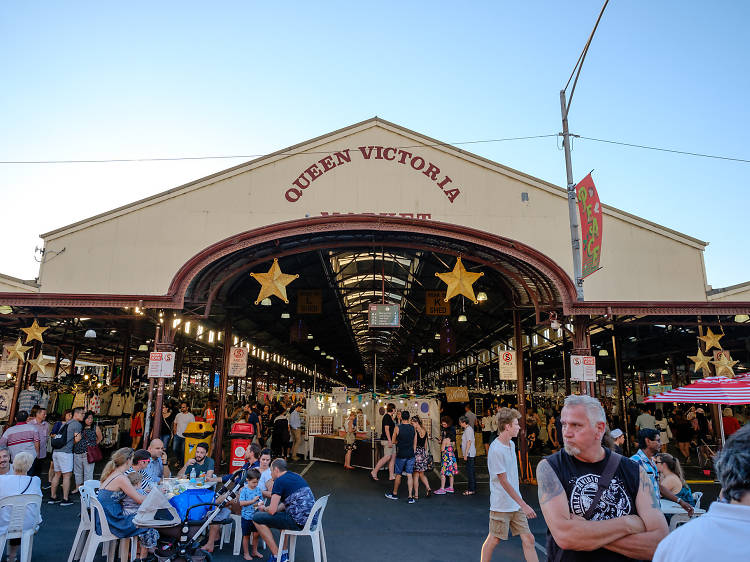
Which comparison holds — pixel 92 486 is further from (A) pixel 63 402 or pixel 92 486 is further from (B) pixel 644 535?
(A) pixel 63 402

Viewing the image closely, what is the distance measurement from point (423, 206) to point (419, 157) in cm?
137

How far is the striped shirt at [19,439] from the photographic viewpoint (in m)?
9.96

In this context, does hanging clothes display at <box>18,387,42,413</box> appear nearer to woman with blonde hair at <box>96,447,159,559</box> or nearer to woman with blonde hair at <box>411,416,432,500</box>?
woman with blonde hair at <box>96,447,159,559</box>

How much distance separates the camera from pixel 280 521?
6.42m

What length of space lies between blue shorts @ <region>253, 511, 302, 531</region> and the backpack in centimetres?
582

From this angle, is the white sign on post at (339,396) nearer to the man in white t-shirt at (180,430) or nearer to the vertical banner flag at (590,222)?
the man in white t-shirt at (180,430)

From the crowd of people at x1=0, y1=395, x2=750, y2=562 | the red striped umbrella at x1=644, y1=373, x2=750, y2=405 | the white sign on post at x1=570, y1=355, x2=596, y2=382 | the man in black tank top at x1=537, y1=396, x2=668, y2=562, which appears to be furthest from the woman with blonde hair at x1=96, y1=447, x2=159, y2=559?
the white sign on post at x1=570, y1=355, x2=596, y2=382

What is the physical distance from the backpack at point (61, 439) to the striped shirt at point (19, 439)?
43cm

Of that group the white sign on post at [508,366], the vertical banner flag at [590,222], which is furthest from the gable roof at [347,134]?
the white sign on post at [508,366]

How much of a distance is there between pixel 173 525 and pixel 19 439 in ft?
19.8

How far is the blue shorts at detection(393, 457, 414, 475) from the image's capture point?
449 inches

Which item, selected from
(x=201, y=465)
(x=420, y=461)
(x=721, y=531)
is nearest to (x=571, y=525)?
(x=721, y=531)

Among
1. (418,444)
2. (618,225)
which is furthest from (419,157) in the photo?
(418,444)

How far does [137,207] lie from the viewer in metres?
12.8
